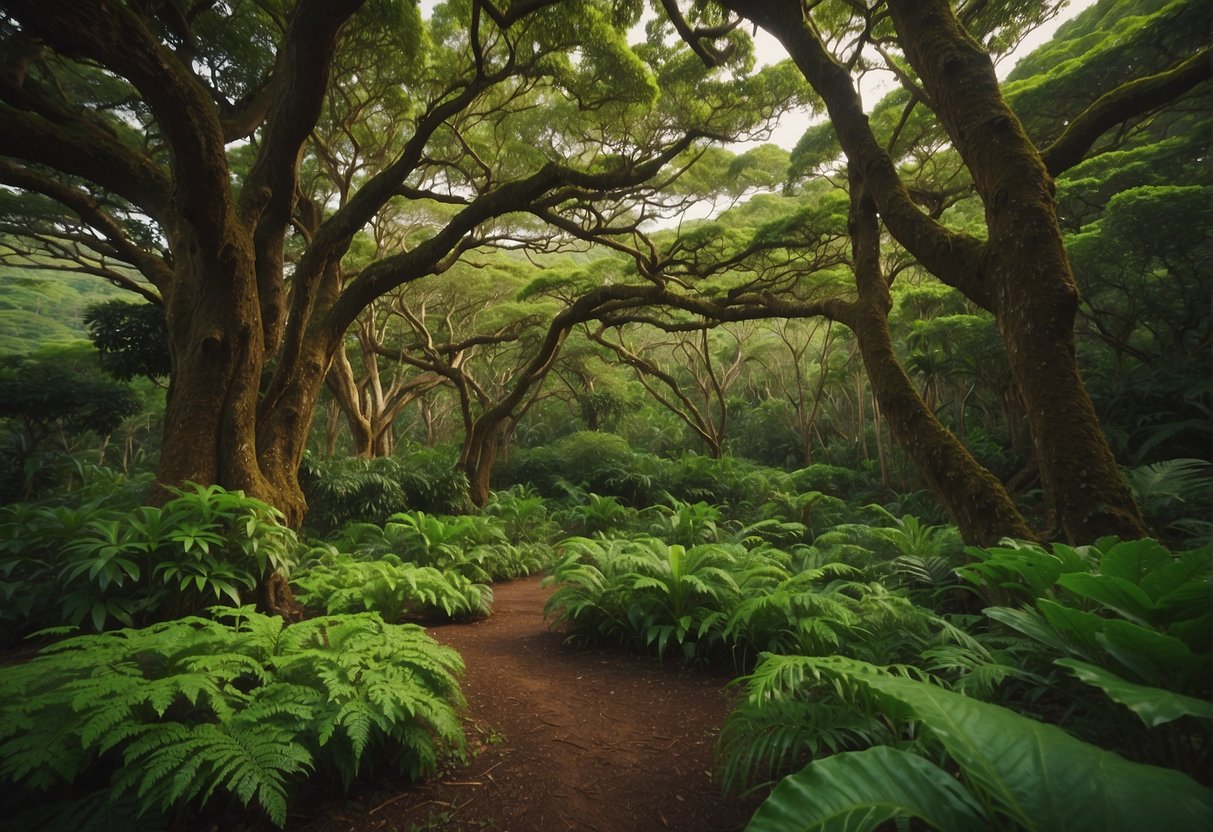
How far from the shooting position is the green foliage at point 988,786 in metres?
1.06

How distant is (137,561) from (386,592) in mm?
1759

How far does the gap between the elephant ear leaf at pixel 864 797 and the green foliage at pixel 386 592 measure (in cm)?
389

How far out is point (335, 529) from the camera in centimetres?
839

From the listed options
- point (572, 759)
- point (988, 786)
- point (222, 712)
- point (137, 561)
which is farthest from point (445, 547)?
point (988, 786)

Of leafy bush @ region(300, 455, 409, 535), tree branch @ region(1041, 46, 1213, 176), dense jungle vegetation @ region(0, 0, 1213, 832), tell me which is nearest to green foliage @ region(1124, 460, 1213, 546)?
dense jungle vegetation @ region(0, 0, 1213, 832)

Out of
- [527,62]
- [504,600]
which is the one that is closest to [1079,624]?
[504,600]

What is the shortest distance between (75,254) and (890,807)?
1511cm

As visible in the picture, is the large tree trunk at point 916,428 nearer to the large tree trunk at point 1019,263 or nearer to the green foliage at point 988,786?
the large tree trunk at point 1019,263

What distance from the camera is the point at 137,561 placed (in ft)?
11.9

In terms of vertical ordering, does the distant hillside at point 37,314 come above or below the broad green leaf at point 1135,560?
above

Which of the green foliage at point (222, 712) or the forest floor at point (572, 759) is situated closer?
the green foliage at point (222, 712)

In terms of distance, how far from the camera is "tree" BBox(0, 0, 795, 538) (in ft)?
13.1

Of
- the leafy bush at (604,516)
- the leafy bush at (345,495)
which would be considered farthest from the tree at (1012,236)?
the leafy bush at (345,495)

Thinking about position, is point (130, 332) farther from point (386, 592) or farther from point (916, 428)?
point (916, 428)
